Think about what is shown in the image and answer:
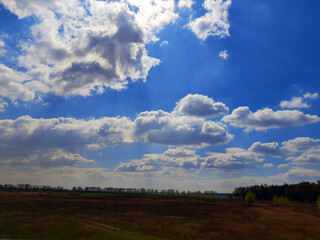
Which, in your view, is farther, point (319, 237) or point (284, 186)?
point (284, 186)

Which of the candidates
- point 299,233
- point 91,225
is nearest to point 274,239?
point 299,233

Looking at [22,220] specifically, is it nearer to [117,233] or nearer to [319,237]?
[117,233]

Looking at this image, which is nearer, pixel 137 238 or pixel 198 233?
pixel 137 238

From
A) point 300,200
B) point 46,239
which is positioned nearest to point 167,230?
point 46,239

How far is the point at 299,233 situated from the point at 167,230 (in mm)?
23963

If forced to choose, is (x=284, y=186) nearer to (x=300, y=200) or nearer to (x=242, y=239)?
(x=300, y=200)

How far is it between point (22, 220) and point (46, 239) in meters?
16.6

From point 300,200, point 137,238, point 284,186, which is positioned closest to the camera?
point 137,238

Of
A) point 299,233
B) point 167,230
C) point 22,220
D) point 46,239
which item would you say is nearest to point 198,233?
point 167,230

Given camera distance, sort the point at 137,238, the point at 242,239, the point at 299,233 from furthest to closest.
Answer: the point at 299,233 < the point at 242,239 < the point at 137,238

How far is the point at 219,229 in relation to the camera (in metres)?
45.2

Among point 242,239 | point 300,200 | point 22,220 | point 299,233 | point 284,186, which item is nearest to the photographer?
point 242,239

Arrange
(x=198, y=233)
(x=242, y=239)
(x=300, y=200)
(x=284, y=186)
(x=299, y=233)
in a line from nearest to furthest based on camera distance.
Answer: (x=242, y=239) < (x=198, y=233) < (x=299, y=233) < (x=300, y=200) < (x=284, y=186)

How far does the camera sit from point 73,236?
36.8m
